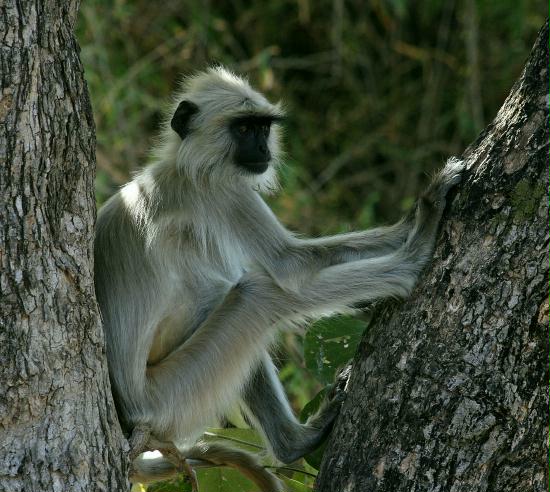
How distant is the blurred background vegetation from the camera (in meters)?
8.98

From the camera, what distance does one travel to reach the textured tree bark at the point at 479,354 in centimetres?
292

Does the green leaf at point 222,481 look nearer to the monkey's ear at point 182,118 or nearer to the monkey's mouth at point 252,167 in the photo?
the monkey's mouth at point 252,167

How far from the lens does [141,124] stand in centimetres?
958

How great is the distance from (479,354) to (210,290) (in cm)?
156

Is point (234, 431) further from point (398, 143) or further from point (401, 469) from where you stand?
point (398, 143)

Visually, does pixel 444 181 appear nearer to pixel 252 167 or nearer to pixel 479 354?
pixel 479 354

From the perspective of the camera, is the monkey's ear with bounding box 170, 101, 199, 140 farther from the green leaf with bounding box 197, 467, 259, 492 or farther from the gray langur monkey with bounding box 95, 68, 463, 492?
the green leaf with bounding box 197, 467, 259, 492

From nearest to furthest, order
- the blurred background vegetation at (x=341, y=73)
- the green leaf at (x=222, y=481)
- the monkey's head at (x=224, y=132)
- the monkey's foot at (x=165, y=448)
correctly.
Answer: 1. the monkey's foot at (x=165, y=448)
2. the green leaf at (x=222, y=481)
3. the monkey's head at (x=224, y=132)
4. the blurred background vegetation at (x=341, y=73)

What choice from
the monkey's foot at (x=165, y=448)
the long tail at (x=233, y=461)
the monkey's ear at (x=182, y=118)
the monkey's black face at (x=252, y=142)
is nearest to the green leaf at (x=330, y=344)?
the long tail at (x=233, y=461)

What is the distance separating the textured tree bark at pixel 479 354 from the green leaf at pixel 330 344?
84 cm

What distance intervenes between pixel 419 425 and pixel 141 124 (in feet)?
23.2

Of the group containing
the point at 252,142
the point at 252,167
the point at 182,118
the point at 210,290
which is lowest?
the point at 210,290

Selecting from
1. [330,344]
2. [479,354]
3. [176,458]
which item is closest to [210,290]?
[330,344]

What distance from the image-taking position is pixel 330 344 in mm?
4078
